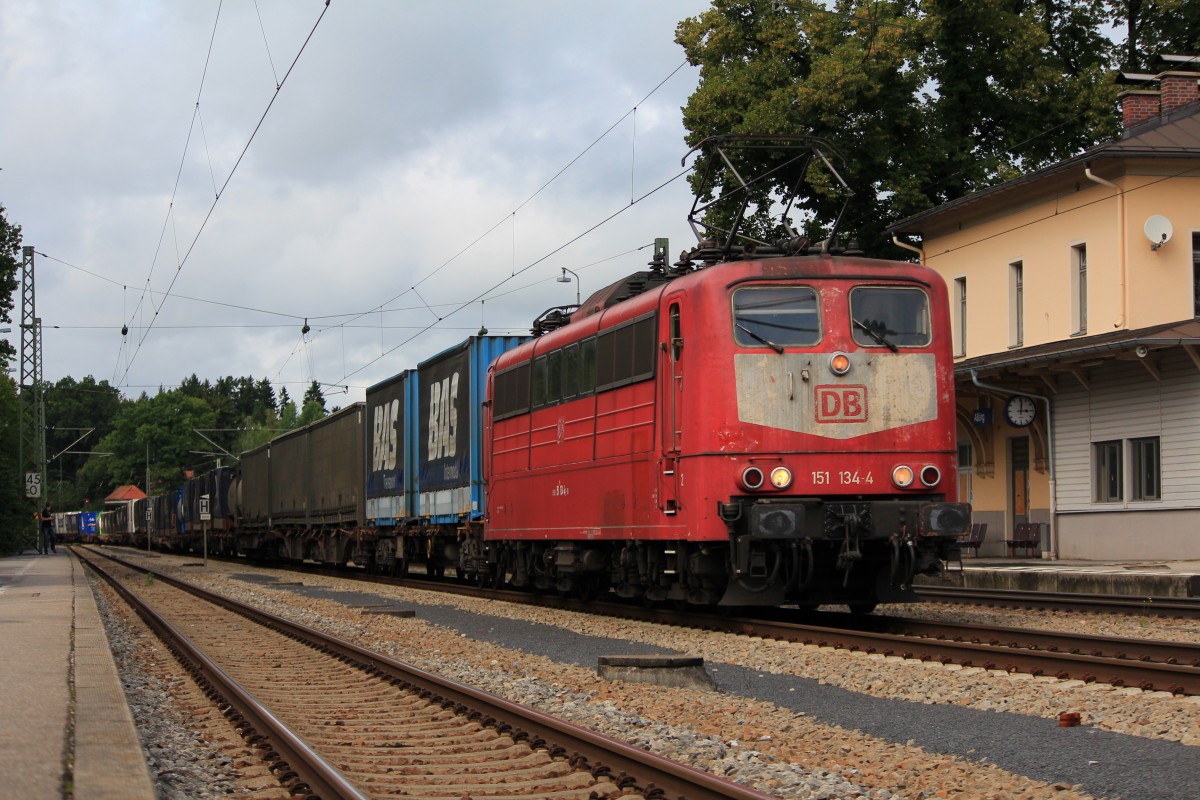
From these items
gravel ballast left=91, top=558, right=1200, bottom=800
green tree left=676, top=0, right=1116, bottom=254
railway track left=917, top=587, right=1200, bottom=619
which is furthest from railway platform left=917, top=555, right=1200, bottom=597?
green tree left=676, top=0, right=1116, bottom=254

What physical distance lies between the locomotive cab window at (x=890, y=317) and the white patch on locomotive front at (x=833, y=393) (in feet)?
0.51

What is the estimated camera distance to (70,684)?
33.1 ft

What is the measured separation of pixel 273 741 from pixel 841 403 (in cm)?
696

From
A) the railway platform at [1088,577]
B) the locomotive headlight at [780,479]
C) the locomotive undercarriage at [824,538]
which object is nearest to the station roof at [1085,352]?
the railway platform at [1088,577]

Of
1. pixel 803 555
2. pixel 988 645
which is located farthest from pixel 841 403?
pixel 988 645

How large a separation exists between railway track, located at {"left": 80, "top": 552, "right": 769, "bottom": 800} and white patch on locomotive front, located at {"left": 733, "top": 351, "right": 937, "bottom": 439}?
422 centimetres

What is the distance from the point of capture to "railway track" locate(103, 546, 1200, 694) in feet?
31.0

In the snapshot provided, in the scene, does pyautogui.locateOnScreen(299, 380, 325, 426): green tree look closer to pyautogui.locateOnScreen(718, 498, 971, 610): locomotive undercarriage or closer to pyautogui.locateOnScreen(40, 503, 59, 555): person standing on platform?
pyautogui.locateOnScreen(40, 503, 59, 555): person standing on platform

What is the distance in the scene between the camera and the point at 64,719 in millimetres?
8164

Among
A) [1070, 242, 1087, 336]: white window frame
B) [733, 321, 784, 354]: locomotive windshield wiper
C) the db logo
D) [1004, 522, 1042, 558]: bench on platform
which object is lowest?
[1004, 522, 1042, 558]: bench on platform

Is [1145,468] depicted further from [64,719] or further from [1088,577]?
[64,719]

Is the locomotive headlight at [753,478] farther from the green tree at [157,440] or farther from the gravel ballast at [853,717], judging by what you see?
the green tree at [157,440]

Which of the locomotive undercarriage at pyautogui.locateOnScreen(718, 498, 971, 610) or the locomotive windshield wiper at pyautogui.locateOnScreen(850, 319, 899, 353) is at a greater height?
the locomotive windshield wiper at pyautogui.locateOnScreen(850, 319, 899, 353)

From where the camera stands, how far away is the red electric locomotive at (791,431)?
42.8ft
